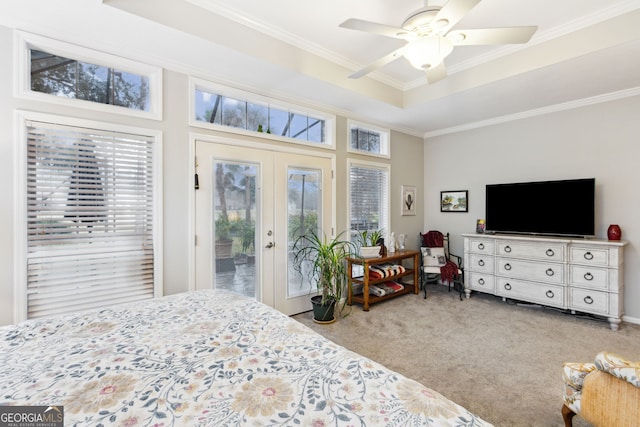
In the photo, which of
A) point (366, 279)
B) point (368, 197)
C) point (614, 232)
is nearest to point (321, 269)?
point (366, 279)

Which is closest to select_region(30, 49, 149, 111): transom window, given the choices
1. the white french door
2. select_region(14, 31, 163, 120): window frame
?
select_region(14, 31, 163, 120): window frame

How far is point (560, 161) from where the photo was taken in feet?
12.4

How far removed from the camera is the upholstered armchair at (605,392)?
1334 millimetres

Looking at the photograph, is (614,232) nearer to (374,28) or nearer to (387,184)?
(387,184)

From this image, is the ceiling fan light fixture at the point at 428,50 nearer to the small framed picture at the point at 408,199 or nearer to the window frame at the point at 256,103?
the window frame at the point at 256,103

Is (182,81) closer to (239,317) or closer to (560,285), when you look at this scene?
(239,317)

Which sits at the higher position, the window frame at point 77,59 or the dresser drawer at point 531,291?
the window frame at point 77,59

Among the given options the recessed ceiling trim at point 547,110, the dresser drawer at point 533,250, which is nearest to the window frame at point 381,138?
the recessed ceiling trim at point 547,110

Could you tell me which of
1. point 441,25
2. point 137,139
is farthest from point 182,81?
point 441,25

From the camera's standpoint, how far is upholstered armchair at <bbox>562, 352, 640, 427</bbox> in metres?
1.33

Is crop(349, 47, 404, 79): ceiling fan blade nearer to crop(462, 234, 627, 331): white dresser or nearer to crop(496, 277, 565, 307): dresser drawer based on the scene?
crop(462, 234, 627, 331): white dresser

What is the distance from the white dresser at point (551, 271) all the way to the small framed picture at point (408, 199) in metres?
1.01

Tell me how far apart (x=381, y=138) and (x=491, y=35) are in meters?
2.78

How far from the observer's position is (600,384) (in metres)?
1.47
